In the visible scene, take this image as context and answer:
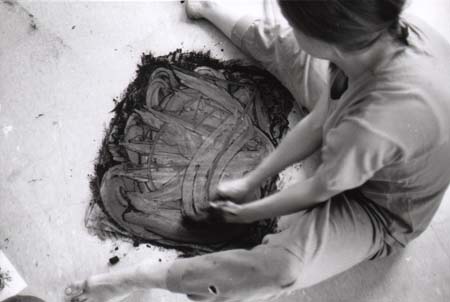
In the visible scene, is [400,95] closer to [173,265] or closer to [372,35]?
[372,35]

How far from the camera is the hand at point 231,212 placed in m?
1.17

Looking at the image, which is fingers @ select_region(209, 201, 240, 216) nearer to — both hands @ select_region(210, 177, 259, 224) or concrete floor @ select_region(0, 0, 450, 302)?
both hands @ select_region(210, 177, 259, 224)

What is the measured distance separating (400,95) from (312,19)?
19cm

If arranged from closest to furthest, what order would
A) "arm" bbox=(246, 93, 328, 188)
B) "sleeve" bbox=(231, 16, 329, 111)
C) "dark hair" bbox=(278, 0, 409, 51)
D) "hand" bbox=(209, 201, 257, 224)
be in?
"dark hair" bbox=(278, 0, 409, 51)
"arm" bbox=(246, 93, 328, 188)
"hand" bbox=(209, 201, 257, 224)
"sleeve" bbox=(231, 16, 329, 111)

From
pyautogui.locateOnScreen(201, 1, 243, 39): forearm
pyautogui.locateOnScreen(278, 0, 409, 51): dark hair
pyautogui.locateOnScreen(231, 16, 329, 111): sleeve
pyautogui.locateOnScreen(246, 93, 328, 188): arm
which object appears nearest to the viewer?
pyautogui.locateOnScreen(278, 0, 409, 51): dark hair

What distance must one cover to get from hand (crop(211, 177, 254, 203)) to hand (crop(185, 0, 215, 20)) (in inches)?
20.7

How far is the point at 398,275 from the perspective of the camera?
1250 millimetres

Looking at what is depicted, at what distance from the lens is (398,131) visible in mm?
782

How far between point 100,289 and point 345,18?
78 centimetres

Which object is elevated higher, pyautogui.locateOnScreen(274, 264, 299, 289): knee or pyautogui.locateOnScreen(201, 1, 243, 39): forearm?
pyautogui.locateOnScreen(201, 1, 243, 39): forearm

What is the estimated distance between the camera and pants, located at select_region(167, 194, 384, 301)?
966mm

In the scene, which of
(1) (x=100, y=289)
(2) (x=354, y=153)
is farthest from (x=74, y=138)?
(2) (x=354, y=153)

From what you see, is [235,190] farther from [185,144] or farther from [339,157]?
[339,157]

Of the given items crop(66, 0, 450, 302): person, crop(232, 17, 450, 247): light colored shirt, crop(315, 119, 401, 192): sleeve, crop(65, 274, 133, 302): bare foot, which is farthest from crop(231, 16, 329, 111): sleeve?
crop(65, 274, 133, 302): bare foot
